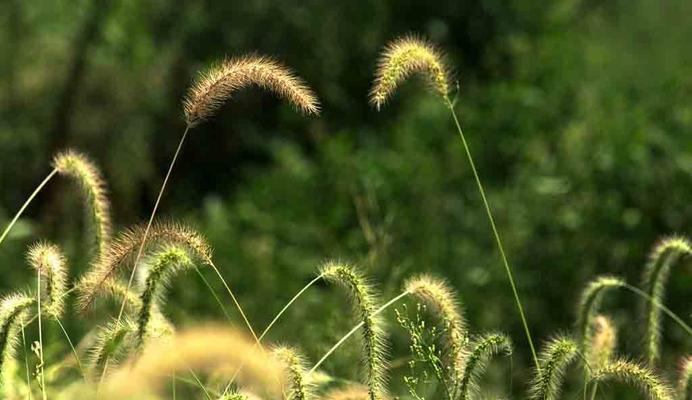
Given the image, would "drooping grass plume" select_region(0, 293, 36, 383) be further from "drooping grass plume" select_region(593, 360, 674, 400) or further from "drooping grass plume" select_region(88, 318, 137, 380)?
"drooping grass plume" select_region(593, 360, 674, 400)

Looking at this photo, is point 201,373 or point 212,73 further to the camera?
point 201,373

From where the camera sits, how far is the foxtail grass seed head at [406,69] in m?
3.29

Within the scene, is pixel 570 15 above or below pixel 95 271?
above

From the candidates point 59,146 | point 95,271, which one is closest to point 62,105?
point 59,146

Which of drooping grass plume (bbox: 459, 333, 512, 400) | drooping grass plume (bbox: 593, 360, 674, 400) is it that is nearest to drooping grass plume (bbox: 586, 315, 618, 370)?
drooping grass plume (bbox: 593, 360, 674, 400)

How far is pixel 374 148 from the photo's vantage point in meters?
10.4

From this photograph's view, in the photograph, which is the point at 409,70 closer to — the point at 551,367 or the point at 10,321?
the point at 551,367

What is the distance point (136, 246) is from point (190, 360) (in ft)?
0.97

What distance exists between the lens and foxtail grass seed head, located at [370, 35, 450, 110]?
3289 mm

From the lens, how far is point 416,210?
905 cm

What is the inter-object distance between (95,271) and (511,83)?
737 cm

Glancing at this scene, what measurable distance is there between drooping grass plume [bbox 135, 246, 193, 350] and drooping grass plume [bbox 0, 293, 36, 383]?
0.76 feet

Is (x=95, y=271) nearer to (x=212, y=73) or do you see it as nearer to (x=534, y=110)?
(x=212, y=73)

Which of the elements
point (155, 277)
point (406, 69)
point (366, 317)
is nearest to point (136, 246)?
point (155, 277)
